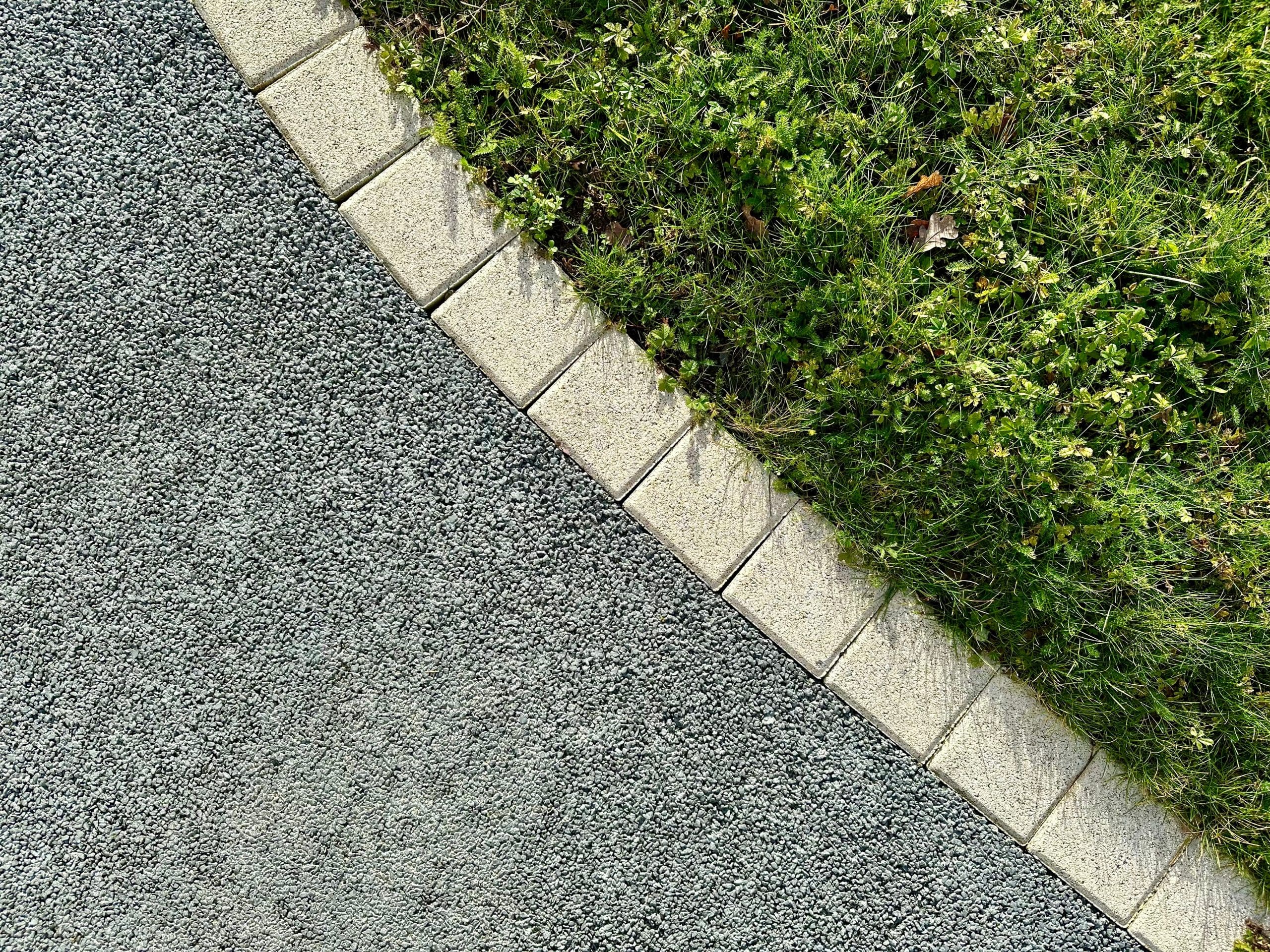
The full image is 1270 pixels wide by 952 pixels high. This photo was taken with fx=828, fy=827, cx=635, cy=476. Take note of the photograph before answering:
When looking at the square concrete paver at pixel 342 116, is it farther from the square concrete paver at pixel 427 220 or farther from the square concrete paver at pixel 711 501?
the square concrete paver at pixel 711 501

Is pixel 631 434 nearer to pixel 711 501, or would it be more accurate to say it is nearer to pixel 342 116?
pixel 711 501

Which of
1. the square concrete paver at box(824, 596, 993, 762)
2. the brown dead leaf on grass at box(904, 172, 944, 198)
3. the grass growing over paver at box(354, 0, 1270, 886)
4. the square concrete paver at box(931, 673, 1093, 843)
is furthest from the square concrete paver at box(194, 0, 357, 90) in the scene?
the square concrete paver at box(931, 673, 1093, 843)

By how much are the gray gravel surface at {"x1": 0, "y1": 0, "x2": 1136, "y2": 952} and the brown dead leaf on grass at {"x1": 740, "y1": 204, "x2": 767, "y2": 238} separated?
2.77 feet

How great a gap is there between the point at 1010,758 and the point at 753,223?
67.1 inches

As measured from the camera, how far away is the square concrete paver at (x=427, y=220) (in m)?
2.35

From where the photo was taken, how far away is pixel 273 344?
2365mm

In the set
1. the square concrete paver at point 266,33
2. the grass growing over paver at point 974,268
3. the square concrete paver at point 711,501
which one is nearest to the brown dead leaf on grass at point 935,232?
the grass growing over paver at point 974,268

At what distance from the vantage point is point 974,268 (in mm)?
2326

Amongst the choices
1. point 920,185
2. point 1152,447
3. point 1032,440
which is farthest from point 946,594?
point 920,185

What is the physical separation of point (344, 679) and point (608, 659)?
0.75 meters

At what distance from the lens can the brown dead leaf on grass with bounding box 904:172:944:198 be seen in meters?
2.30

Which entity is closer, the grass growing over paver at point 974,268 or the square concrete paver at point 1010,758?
the grass growing over paver at point 974,268

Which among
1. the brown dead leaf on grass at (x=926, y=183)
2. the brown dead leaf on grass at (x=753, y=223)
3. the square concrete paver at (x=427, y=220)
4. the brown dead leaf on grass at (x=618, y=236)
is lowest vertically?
the square concrete paver at (x=427, y=220)

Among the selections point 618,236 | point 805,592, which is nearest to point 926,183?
point 618,236
